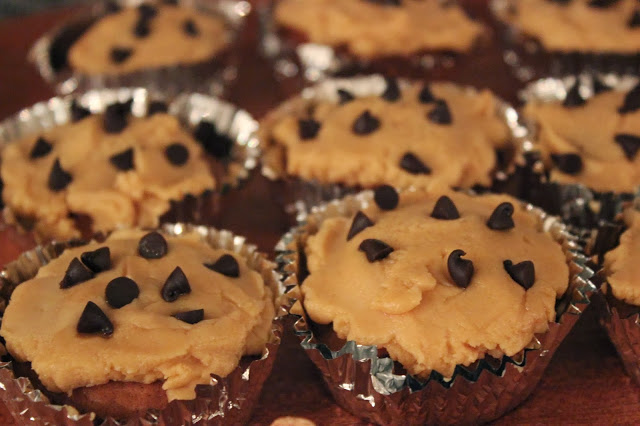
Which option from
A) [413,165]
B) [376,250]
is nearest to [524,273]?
[376,250]

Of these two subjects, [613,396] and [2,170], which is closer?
[613,396]

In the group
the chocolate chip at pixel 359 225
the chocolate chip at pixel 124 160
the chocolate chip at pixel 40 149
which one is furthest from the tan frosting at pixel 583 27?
the chocolate chip at pixel 40 149

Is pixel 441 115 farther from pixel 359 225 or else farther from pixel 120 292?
pixel 120 292

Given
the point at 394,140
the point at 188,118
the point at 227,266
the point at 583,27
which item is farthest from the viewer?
the point at 583,27

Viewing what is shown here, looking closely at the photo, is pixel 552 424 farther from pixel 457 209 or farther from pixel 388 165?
pixel 388 165

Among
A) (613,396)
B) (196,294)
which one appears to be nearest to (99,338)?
(196,294)

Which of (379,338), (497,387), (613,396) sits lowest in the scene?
(613,396)

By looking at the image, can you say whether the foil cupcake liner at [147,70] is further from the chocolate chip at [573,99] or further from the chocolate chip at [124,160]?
the chocolate chip at [573,99]
